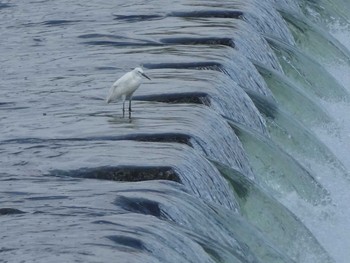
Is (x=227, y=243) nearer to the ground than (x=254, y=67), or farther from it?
nearer to the ground

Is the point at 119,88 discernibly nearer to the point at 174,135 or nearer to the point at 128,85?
the point at 128,85

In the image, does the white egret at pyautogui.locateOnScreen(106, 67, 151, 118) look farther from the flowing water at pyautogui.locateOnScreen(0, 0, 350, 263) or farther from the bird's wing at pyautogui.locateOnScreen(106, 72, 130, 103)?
the flowing water at pyautogui.locateOnScreen(0, 0, 350, 263)

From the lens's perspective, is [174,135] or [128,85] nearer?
[174,135]

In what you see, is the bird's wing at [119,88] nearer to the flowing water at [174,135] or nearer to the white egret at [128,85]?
the white egret at [128,85]

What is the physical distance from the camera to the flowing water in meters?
8.55

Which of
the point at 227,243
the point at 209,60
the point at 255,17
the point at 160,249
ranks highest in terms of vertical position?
the point at 255,17

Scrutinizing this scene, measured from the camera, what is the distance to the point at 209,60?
12430mm

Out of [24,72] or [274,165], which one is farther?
[24,72]

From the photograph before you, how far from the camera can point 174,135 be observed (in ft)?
33.3

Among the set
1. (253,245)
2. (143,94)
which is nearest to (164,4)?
(143,94)

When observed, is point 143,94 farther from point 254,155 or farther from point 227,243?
point 227,243

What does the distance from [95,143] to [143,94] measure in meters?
1.42

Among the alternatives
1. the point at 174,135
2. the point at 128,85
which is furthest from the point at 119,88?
the point at 174,135

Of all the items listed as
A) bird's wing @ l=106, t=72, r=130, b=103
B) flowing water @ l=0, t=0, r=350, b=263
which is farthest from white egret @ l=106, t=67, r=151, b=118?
flowing water @ l=0, t=0, r=350, b=263
